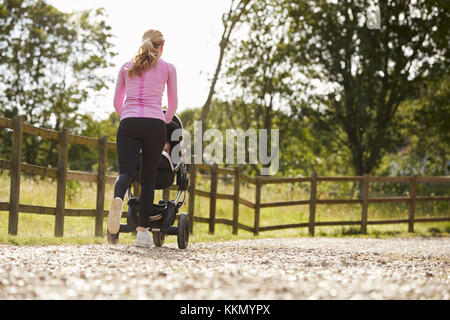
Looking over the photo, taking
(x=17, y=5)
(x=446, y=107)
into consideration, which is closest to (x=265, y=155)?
(x=446, y=107)

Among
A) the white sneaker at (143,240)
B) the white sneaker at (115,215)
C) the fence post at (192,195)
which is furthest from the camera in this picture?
the fence post at (192,195)

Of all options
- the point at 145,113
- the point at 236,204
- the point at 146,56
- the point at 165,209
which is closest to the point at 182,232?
the point at 165,209

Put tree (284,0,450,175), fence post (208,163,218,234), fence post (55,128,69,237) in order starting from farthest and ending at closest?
tree (284,0,450,175) → fence post (208,163,218,234) → fence post (55,128,69,237)

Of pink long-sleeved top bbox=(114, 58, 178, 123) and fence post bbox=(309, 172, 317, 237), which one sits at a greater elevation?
pink long-sleeved top bbox=(114, 58, 178, 123)

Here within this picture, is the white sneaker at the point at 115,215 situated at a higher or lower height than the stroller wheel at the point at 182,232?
higher

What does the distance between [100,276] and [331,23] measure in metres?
20.2

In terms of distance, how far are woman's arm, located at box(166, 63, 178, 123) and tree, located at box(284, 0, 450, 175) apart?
52.7ft

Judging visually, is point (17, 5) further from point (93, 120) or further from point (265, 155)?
point (265, 155)

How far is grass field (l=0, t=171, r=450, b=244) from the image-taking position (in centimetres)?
800

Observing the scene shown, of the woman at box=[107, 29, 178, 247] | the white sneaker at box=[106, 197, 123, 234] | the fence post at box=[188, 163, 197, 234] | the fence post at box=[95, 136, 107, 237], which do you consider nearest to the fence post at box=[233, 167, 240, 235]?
the fence post at box=[188, 163, 197, 234]

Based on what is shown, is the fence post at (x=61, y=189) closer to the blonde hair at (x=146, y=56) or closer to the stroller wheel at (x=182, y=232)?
the stroller wheel at (x=182, y=232)

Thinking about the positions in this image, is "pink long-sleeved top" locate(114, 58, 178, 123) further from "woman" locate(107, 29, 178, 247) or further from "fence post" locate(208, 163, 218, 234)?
"fence post" locate(208, 163, 218, 234)

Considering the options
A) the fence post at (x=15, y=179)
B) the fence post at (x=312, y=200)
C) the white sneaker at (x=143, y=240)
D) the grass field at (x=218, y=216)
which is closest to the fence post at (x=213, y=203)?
the grass field at (x=218, y=216)

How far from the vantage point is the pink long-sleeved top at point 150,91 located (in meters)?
5.13
